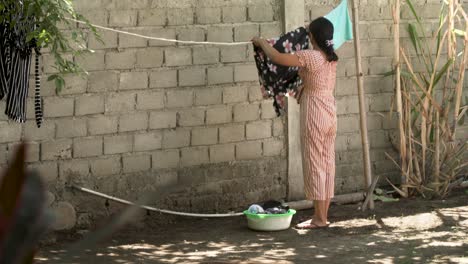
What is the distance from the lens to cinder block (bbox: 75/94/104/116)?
6.36 metres

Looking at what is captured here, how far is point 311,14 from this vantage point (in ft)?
24.8

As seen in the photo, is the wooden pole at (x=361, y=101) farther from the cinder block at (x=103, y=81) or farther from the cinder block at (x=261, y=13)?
the cinder block at (x=103, y=81)

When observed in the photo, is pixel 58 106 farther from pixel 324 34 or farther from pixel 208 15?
pixel 324 34

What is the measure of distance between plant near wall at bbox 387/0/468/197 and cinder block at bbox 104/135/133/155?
255 cm

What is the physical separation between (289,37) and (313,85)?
42 cm

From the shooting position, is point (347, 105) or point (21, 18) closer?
point (21, 18)

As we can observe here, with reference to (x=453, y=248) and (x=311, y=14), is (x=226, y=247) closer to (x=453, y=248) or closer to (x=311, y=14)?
(x=453, y=248)

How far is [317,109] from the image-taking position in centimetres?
670

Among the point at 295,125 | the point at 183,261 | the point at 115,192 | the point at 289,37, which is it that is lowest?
the point at 183,261

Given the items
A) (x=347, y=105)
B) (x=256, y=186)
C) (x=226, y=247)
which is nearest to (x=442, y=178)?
(x=347, y=105)

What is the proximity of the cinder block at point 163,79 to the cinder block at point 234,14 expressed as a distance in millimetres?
669

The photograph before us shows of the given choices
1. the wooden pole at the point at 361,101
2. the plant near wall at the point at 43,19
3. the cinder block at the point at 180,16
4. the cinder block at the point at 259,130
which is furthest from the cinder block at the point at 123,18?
the wooden pole at the point at 361,101

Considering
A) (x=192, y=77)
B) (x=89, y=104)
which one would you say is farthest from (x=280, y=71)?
(x=89, y=104)

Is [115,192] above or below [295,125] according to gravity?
below
